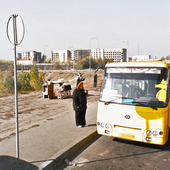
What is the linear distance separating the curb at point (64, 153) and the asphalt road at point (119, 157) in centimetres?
14

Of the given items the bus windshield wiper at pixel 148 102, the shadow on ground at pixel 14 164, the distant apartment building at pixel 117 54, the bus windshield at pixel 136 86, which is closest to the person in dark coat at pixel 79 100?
the bus windshield at pixel 136 86

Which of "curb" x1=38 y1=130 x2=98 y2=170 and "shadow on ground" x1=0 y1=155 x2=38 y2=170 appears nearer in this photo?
"shadow on ground" x1=0 y1=155 x2=38 y2=170

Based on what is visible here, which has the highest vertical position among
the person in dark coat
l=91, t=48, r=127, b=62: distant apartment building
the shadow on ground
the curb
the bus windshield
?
l=91, t=48, r=127, b=62: distant apartment building

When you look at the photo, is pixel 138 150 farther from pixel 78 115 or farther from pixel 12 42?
pixel 12 42

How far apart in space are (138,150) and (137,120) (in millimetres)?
1025

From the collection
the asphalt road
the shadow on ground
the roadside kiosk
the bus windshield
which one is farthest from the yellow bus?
the roadside kiosk

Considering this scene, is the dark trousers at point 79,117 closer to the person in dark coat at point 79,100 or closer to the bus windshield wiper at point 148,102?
the person in dark coat at point 79,100

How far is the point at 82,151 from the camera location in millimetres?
5699

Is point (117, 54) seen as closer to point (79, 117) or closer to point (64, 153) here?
point (79, 117)

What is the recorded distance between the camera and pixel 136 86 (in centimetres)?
571

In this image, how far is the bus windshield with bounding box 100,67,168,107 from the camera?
215 inches

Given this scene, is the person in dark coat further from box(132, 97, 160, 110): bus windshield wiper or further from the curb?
box(132, 97, 160, 110): bus windshield wiper

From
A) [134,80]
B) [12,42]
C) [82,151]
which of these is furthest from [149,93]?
[12,42]

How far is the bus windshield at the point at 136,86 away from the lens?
5.45 m
